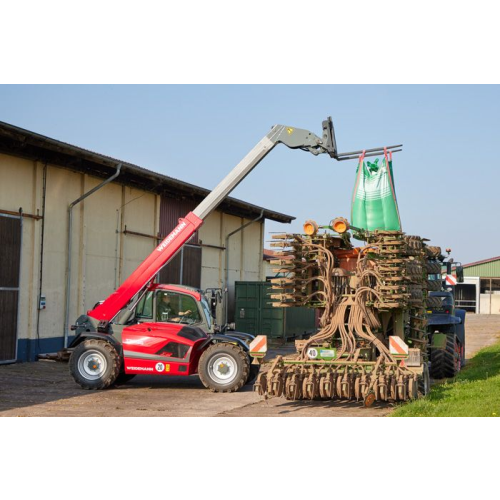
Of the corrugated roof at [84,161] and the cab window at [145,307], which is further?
the corrugated roof at [84,161]

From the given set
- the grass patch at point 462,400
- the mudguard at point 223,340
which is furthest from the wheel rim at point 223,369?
the grass patch at point 462,400

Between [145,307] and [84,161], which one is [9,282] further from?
[145,307]

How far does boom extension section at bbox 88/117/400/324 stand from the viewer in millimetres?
13586

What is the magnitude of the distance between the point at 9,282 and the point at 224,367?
6.58 metres

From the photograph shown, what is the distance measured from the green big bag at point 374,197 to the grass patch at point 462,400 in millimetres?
3758

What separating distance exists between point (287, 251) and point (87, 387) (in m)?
4.64

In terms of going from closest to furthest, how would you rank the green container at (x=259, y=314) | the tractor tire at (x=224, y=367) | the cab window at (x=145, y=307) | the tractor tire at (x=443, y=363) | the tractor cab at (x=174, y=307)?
the tractor tire at (x=224, y=367)
the tractor cab at (x=174, y=307)
the cab window at (x=145, y=307)
the tractor tire at (x=443, y=363)
the green container at (x=259, y=314)

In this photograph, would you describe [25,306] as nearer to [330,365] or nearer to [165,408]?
[165,408]

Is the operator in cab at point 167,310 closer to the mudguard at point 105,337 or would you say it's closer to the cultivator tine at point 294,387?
the mudguard at point 105,337

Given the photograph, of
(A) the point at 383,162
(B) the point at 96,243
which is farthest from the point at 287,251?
(B) the point at 96,243

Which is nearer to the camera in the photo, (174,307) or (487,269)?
(174,307)

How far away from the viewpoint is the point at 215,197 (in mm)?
14078

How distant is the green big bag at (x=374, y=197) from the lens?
15.5 metres

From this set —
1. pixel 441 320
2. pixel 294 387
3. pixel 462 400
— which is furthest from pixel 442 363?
pixel 294 387
